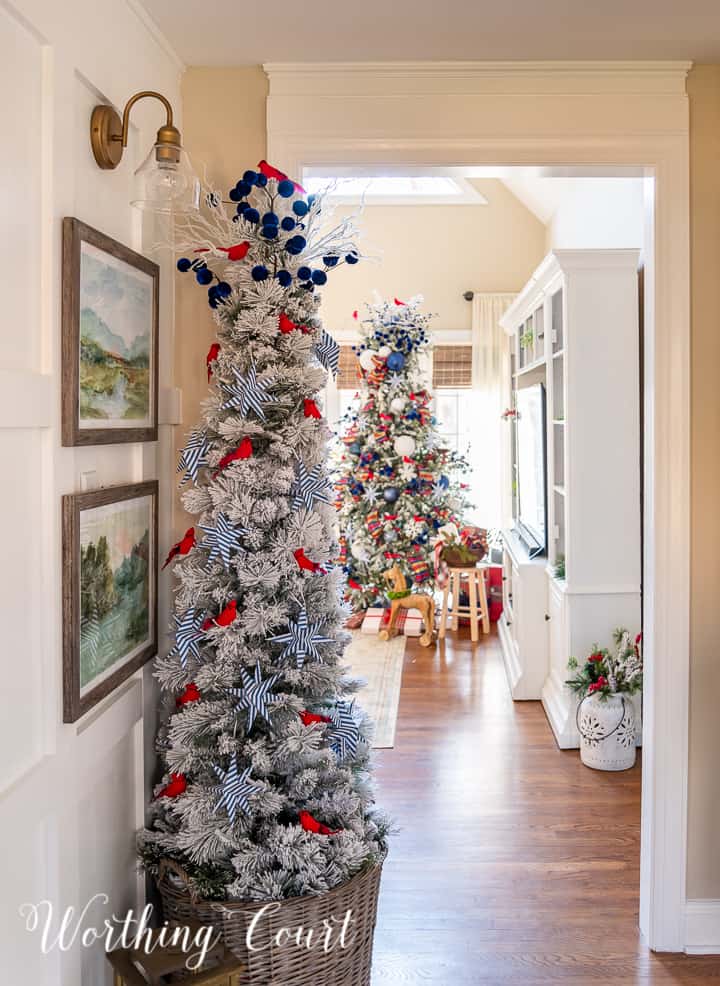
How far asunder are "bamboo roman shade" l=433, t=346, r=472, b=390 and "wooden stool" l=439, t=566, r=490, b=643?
1.80 metres

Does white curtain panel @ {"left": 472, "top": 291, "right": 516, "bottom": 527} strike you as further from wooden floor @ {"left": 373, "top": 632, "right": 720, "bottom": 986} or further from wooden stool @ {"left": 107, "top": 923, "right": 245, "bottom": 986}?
Result: wooden stool @ {"left": 107, "top": 923, "right": 245, "bottom": 986}

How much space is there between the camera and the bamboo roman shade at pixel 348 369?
25.6 feet

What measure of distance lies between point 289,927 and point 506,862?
1447mm

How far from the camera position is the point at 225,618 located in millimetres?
2160

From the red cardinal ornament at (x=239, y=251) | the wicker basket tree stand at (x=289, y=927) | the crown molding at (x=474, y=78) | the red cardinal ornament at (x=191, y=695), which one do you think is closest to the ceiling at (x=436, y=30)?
the crown molding at (x=474, y=78)

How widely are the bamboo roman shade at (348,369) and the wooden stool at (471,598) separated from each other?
2.07m

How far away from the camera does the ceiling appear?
2236 millimetres

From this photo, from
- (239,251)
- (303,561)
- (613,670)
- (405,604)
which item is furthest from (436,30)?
(405,604)

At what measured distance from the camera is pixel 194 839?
2094 mm
